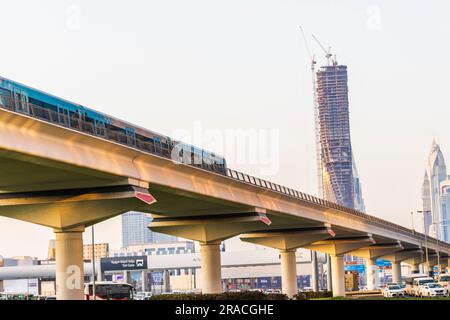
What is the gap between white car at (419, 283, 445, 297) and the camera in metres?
79.6

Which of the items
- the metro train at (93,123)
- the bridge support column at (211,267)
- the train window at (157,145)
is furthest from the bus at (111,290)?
the train window at (157,145)

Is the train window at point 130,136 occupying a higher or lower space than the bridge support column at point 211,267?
higher

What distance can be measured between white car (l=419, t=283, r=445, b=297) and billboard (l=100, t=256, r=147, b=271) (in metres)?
89.4

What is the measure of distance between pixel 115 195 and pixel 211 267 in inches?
1403

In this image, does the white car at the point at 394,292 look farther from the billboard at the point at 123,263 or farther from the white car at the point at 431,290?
the billboard at the point at 123,263

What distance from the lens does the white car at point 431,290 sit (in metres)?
79.6

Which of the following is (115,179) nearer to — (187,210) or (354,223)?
(187,210)

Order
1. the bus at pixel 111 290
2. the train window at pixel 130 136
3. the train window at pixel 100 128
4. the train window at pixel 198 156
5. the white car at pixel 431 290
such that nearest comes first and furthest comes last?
the train window at pixel 100 128 < the train window at pixel 130 136 < the train window at pixel 198 156 < the white car at pixel 431 290 < the bus at pixel 111 290

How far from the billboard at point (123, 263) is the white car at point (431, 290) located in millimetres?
89418

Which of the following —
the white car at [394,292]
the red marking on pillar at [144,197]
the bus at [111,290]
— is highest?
the red marking on pillar at [144,197]

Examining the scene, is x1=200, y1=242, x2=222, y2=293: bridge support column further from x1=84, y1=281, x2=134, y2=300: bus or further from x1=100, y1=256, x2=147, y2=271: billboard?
x1=100, y1=256, x2=147, y2=271: billboard

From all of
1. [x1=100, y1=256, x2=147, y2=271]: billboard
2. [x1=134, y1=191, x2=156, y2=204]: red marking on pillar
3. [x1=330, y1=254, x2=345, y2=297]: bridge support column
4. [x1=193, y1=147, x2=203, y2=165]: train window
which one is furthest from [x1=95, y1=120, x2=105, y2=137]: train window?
[x1=100, y1=256, x2=147, y2=271]: billboard

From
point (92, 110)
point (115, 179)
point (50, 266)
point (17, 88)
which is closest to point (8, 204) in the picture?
point (115, 179)

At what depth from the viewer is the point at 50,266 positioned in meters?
184
